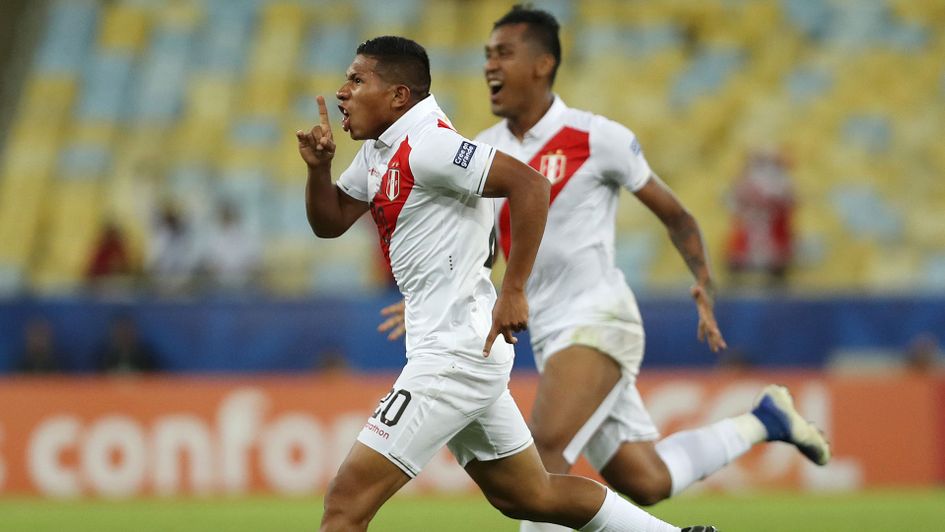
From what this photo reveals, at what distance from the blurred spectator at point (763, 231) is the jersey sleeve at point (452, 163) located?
9.16 m

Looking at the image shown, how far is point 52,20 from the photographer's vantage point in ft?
67.9

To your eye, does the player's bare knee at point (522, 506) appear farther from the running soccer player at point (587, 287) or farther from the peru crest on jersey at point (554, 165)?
the peru crest on jersey at point (554, 165)

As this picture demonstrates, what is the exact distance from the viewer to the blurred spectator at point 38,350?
13.8 m

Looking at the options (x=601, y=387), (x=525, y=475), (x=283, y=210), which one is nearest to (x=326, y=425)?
(x=283, y=210)

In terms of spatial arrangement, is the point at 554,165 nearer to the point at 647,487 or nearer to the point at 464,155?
the point at 647,487

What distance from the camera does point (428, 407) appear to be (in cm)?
551

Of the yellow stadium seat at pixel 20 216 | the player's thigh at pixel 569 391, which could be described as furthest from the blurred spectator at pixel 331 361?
the player's thigh at pixel 569 391

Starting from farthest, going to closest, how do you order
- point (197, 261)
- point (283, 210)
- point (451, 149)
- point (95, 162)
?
point (95, 162), point (283, 210), point (197, 261), point (451, 149)

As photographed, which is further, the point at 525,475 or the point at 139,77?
the point at 139,77

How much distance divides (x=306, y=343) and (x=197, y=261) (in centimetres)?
183

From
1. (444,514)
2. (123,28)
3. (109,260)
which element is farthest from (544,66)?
(123,28)

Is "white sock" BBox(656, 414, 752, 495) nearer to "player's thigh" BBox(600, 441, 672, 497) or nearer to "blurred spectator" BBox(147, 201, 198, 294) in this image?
"player's thigh" BBox(600, 441, 672, 497)

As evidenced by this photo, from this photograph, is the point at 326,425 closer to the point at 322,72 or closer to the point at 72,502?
the point at 72,502

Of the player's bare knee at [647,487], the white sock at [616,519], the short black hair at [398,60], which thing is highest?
the short black hair at [398,60]
